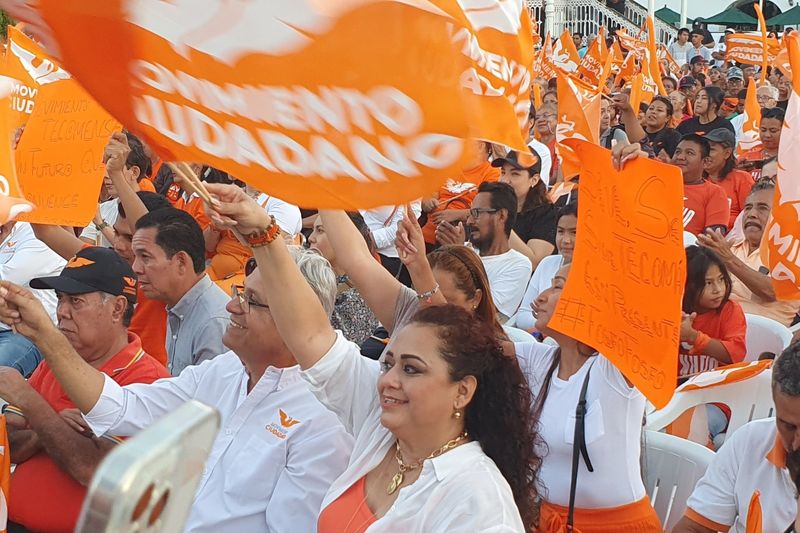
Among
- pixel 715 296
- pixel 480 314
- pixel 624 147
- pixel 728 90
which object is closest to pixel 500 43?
pixel 624 147

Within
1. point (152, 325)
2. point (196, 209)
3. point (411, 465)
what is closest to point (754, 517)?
point (411, 465)

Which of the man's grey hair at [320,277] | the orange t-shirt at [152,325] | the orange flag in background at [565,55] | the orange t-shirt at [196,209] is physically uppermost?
the man's grey hair at [320,277]

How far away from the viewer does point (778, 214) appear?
366 centimetres

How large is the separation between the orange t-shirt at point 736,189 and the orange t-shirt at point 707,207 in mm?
765

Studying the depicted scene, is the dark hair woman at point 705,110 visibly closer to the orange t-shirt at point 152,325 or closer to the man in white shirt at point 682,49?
the orange t-shirt at point 152,325

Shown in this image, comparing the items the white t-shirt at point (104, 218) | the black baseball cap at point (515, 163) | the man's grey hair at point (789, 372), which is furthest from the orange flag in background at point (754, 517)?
the white t-shirt at point (104, 218)

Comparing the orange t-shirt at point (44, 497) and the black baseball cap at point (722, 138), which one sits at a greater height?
the black baseball cap at point (722, 138)

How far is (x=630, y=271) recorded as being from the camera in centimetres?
295

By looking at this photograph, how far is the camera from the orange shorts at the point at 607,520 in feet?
9.77

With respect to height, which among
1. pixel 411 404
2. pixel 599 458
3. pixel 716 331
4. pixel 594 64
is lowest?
pixel 594 64

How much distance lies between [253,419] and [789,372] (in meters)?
1.45

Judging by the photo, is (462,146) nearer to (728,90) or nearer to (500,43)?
(500,43)

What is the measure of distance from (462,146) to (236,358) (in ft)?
4.74

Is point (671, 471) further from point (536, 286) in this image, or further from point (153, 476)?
point (153, 476)
